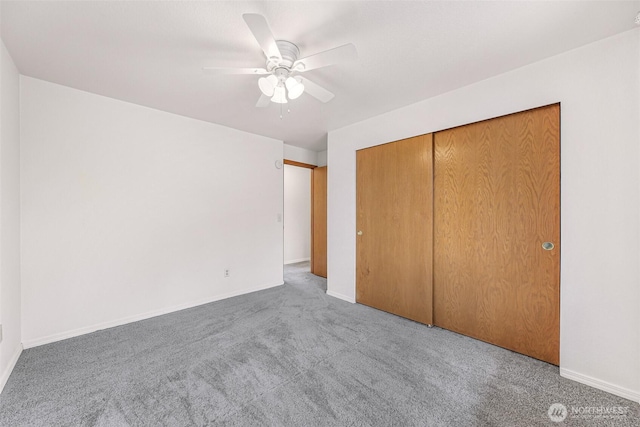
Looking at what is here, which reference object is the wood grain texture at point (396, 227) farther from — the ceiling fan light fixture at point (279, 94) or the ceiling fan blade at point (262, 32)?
the ceiling fan blade at point (262, 32)

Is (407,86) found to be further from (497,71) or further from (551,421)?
(551,421)

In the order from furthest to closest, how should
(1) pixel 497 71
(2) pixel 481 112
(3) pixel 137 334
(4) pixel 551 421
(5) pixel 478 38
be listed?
(3) pixel 137 334, (2) pixel 481 112, (1) pixel 497 71, (5) pixel 478 38, (4) pixel 551 421

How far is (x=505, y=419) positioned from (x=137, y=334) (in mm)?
2962

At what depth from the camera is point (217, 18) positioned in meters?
1.51

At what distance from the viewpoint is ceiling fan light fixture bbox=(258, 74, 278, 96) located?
1773 mm

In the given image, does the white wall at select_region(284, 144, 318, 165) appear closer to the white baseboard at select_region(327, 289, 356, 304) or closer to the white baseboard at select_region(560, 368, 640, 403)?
the white baseboard at select_region(327, 289, 356, 304)

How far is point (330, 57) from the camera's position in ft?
4.87

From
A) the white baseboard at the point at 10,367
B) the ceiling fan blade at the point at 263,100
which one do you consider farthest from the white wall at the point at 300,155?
the white baseboard at the point at 10,367

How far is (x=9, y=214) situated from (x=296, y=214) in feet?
14.9

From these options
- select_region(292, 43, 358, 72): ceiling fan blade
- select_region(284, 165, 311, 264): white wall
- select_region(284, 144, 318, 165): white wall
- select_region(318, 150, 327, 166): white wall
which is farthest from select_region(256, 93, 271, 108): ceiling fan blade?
select_region(284, 165, 311, 264): white wall

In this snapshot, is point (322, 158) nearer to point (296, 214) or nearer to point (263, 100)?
point (296, 214)

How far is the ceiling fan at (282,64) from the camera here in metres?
1.37

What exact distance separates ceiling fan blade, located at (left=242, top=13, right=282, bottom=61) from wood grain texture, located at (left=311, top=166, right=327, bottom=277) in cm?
309

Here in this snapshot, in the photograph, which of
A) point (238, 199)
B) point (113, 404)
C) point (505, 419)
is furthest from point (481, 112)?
point (113, 404)
